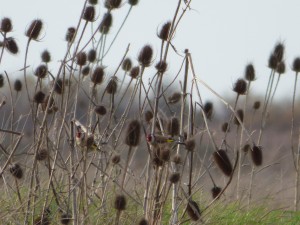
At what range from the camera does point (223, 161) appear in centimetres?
397

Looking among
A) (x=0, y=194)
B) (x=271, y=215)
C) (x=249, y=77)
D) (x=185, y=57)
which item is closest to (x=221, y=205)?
(x=271, y=215)

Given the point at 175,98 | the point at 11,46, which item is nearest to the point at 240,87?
the point at 175,98

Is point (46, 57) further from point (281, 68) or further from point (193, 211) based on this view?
point (281, 68)

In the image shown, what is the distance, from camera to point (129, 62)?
5785 mm

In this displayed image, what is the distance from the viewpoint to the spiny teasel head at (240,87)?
16.3ft

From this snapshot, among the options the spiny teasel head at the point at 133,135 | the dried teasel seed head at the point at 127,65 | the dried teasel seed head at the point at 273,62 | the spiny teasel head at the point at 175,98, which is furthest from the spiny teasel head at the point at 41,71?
the dried teasel seed head at the point at 273,62

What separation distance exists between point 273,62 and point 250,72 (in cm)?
26

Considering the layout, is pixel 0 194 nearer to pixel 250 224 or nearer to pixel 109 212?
pixel 109 212

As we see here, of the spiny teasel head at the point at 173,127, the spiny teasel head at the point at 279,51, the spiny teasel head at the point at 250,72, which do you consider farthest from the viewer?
the spiny teasel head at the point at 279,51

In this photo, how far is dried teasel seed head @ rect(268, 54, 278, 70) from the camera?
239 inches

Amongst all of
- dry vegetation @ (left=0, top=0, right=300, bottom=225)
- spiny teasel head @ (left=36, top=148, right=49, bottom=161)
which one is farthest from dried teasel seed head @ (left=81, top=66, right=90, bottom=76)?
spiny teasel head @ (left=36, top=148, right=49, bottom=161)

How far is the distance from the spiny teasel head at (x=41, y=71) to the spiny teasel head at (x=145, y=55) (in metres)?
0.57

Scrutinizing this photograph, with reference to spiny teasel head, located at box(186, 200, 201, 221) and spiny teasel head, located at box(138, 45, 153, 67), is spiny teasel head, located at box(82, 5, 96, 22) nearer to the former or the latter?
spiny teasel head, located at box(138, 45, 153, 67)

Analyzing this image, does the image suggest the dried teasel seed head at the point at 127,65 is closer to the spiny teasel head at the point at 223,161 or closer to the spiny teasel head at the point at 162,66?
the spiny teasel head at the point at 162,66
